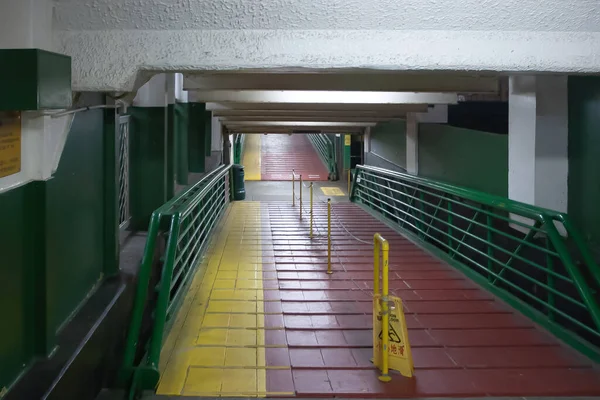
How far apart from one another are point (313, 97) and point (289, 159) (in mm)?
18027

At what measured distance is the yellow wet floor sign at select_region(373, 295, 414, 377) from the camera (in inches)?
143

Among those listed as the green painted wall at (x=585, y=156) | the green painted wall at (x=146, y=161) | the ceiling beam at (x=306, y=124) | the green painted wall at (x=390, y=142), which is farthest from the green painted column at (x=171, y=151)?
the ceiling beam at (x=306, y=124)

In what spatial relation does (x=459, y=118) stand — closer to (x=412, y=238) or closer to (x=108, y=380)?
(x=412, y=238)

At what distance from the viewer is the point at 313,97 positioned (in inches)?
345

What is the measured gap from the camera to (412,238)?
8297mm

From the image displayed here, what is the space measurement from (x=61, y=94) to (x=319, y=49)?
1.42 meters

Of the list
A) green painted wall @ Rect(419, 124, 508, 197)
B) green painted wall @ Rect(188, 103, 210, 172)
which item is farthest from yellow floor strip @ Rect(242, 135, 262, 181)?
green painted wall @ Rect(419, 124, 508, 197)

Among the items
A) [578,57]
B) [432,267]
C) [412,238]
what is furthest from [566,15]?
[412,238]

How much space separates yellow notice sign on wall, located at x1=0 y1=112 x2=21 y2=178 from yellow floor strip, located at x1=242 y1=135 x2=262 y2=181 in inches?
805

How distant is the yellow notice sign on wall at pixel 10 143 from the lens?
2.56 meters

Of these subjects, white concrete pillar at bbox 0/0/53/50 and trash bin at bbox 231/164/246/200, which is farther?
trash bin at bbox 231/164/246/200

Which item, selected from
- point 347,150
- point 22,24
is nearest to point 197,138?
point 22,24

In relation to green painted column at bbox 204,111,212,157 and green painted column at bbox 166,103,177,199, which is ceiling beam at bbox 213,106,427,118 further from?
green painted column at bbox 166,103,177,199

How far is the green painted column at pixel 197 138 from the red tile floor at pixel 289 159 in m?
12.3
